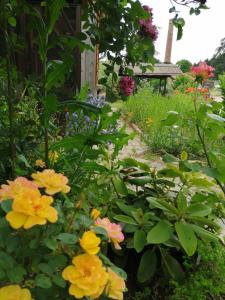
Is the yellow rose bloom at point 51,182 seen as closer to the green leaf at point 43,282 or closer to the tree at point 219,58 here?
the green leaf at point 43,282

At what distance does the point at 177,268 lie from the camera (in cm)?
146

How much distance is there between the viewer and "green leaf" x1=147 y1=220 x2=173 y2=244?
1327 mm

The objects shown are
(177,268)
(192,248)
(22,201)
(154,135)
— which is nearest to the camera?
(22,201)

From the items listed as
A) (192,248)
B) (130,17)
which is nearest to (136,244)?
(192,248)

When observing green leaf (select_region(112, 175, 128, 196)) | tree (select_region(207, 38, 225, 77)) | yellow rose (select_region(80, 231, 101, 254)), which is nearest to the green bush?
green leaf (select_region(112, 175, 128, 196))

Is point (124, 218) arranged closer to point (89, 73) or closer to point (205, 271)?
point (205, 271)

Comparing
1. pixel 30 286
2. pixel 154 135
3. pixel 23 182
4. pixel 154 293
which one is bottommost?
pixel 154 135

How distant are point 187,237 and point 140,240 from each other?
0.19 meters

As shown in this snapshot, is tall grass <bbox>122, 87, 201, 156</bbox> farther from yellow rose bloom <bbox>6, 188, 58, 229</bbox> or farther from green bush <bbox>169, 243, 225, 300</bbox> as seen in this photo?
yellow rose bloom <bbox>6, 188, 58, 229</bbox>

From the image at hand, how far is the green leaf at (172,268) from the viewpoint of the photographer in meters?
1.44

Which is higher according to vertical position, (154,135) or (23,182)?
(23,182)

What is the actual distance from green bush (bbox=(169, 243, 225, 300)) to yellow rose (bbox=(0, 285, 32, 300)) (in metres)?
0.89

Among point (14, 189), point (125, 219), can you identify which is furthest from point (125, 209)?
point (14, 189)

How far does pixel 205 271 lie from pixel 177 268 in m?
0.13
